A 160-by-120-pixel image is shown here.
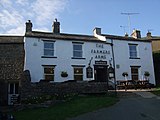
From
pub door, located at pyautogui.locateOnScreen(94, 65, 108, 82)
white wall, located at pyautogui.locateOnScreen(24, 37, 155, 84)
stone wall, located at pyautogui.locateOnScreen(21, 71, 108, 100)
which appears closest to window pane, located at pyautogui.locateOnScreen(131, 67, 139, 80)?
white wall, located at pyautogui.locateOnScreen(24, 37, 155, 84)

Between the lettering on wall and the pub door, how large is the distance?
3.74ft

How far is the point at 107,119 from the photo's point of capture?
1292 cm

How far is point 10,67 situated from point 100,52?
10.1 meters

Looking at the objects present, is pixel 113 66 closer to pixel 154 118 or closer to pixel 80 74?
pixel 80 74

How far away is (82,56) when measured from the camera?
26.7 m

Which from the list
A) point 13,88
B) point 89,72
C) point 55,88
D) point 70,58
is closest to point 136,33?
point 89,72

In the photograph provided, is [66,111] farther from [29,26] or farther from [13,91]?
[29,26]

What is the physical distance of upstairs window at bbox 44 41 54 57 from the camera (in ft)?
83.9

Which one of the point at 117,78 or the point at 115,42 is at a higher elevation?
the point at 115,42

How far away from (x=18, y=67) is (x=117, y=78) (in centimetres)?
1116

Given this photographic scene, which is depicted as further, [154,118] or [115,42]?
[115,42]

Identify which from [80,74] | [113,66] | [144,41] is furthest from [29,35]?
[144,41]

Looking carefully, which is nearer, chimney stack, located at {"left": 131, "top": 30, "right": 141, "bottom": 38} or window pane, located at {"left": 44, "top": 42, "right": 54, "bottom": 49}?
window pane, located at {"left": 44, "top": 42, "right": 54, "bottom": 49}

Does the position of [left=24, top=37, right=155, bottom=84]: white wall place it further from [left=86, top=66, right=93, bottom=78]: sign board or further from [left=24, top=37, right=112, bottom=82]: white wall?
[left=86, top=66, right=93, bottom=78]: sign board
